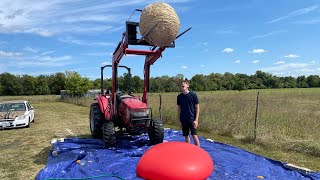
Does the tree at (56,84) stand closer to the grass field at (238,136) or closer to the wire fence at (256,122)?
the grass field at (238,136)

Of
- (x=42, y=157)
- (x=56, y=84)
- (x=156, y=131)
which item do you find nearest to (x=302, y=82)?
(x=56, y=84)

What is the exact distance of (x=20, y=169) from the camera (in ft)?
23.3

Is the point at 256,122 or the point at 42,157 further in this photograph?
the point at 256,122

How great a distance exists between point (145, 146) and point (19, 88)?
76.3 metres

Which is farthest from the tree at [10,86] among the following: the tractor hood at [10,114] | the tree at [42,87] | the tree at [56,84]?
the tractor hood at [10,114]

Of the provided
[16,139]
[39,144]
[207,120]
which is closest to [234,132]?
[207,120]

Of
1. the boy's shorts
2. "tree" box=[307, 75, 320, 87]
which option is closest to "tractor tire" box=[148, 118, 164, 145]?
the boy's shorts

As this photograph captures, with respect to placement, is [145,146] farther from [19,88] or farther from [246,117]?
[19,88]

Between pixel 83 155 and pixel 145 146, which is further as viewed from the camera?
pixel 145 146

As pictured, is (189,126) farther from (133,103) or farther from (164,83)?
(164,83)

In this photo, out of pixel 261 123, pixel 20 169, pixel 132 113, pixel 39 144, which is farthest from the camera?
pixel 261 123

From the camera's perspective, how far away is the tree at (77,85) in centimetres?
4612

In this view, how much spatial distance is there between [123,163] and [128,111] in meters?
1.90

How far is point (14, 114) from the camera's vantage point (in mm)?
14438
